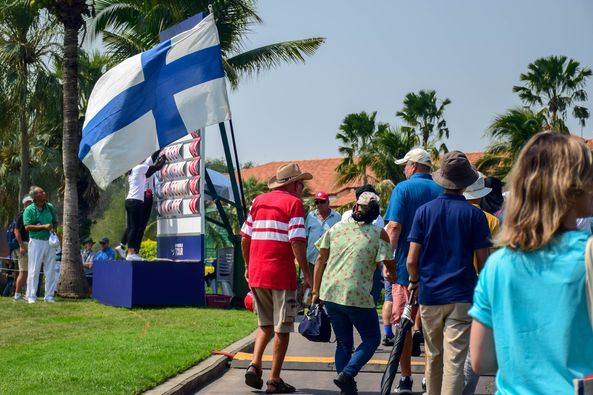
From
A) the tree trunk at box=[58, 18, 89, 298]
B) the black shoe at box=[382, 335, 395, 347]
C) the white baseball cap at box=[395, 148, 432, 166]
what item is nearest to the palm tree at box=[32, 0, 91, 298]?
the tree trunk at box=[58, 18, 89, 298]

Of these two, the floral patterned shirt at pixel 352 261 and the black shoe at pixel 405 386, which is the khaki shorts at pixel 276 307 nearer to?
the floral patterned shirt at pixel 352 261

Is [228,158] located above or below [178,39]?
below

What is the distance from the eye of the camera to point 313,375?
30.5 ft

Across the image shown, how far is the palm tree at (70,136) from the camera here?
17.9 metres

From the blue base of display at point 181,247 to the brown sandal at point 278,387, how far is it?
7959 mm

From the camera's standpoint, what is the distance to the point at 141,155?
1454 cm

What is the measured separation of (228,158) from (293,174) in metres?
9.11

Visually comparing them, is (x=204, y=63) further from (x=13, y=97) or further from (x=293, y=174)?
(x=13, y=97)

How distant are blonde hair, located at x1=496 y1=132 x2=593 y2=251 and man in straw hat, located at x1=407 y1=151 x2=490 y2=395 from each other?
339 centimetres

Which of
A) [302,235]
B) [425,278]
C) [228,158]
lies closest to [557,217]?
[425,278]

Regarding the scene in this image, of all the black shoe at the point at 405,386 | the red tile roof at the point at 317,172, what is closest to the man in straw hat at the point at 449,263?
the black shoe at the point at 405,386

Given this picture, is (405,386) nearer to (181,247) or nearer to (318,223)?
(318,223)

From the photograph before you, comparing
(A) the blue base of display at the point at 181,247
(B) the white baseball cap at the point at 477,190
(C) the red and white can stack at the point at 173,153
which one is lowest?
(A) the blue base of display at the point at 181,247

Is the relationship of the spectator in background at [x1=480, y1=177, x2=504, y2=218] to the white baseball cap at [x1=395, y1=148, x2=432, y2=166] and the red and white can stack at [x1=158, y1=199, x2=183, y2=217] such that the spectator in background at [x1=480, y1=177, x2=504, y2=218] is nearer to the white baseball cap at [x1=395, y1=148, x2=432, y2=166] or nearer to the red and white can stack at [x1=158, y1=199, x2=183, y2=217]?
the white baseball cap at [x1=395, y1=148, x2=432, y2=166]
